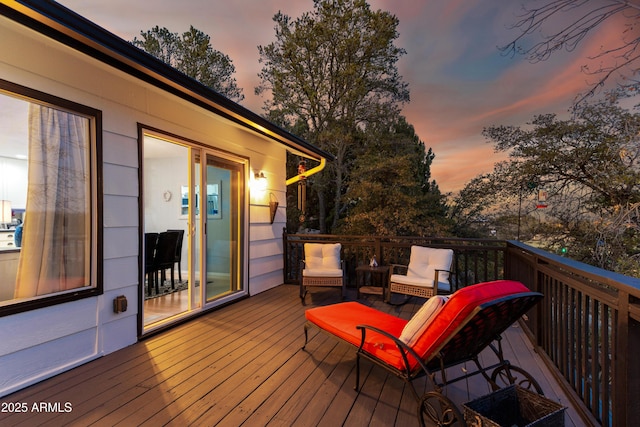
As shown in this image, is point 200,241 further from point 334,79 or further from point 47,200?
point 334,79

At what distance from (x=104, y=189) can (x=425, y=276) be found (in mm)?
3920

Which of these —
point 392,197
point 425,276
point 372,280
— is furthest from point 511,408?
point 392,197

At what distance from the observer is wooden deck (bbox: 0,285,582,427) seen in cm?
199

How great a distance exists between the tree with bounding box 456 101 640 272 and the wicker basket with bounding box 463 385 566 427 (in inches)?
193

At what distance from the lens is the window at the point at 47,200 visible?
238 centimetres

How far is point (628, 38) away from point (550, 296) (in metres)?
2.11

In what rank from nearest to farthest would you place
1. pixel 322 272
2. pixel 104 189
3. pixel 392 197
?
pixel 104 189, pixel 322 272, pixel 392 197

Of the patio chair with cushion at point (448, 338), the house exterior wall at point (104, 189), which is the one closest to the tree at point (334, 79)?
the house exterior wall at point (104, 189)

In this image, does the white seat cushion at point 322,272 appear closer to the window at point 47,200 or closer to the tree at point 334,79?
the window at point 47,200

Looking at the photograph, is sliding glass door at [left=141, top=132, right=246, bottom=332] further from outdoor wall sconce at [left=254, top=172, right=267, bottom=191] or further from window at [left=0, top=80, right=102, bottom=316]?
window at [left=0, top=80, right=102, bottom=316]

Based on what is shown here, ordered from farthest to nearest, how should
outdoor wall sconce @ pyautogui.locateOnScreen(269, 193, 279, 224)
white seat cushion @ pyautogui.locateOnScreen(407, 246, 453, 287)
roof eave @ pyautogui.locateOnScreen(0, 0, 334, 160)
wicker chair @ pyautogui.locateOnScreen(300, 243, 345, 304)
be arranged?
outdoor wall sconce @ pyautogui.locateOnScreen(269, 193, 279, 224) → wicker chair @ pyautogui.locateOnScreen(300, 243, 345, 304) → white seat cushion @ pyautogui.locateOnScreen(407, 246, 453, 287) → roof eave @ pyautogui.locateOnScreen(0, 0, 334, 160)

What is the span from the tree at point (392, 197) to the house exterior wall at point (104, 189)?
6.30m

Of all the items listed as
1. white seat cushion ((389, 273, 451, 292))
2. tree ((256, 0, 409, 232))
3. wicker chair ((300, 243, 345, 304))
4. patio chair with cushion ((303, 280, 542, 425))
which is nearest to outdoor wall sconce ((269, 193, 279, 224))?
wicker chair ((300, 243, 345, 304))

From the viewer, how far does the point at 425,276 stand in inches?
178
